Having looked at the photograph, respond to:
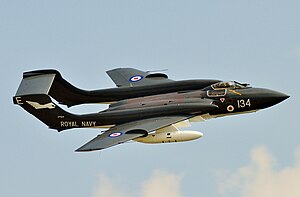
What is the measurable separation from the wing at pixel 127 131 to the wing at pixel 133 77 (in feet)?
28.1

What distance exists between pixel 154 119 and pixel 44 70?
31.8 ft

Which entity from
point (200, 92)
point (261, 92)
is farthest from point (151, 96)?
point (261, 92)

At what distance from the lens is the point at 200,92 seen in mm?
54438

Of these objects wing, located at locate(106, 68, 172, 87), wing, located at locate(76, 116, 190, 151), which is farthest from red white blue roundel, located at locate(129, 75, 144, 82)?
wing, located at locate(76, 116, 190, 151)

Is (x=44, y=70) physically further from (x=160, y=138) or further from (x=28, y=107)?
(x=160, y=138)

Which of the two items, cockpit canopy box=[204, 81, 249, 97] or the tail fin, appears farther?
the tail fin

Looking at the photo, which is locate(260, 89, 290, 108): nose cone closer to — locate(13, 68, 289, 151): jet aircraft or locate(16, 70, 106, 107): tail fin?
locate(13, 68, 289, 151): jet aircraft

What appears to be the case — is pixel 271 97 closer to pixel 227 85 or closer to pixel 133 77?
pixel 227 85

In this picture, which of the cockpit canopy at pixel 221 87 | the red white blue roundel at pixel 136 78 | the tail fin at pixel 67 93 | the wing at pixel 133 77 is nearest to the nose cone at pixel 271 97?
the cockpit canopy at pixel 221 87

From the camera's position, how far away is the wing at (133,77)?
61.2m

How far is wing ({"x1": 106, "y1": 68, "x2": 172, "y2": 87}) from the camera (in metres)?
61.2

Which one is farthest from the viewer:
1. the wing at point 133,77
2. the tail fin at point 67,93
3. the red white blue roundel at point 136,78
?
the red white blue roundel at point 136,78

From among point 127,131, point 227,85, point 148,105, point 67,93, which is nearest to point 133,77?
point 67,93

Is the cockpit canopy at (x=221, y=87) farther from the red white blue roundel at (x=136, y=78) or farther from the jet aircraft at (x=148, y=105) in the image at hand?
the red white blue roundel at (x=136, y=78)
